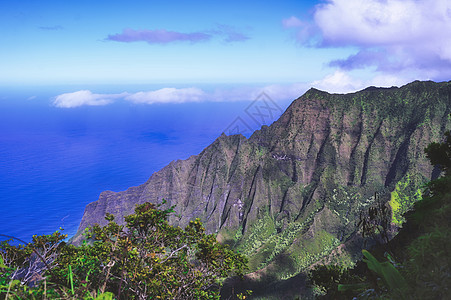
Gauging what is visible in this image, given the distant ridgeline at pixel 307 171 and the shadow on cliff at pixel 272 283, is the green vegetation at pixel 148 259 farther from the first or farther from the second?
the distant ridgeline at pixel 307 171

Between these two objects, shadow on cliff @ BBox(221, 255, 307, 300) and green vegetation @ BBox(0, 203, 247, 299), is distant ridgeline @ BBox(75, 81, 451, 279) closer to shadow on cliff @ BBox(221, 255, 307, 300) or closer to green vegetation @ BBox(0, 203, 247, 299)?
shadow on cliff @ BBox(221, 255, 307, 300)

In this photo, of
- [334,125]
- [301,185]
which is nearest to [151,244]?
[301,185]

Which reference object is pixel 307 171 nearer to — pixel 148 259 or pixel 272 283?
pixel 272 283

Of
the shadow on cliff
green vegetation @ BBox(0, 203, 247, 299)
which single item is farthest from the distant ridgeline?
green vegetation @ BBox(0, 203, 247, 299)

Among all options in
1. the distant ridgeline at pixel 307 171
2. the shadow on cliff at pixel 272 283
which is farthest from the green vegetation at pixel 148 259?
the distant ridgeline at pixel 307 171

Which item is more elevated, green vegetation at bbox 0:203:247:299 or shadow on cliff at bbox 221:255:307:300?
green vegetation at bbox 0:203:247:299

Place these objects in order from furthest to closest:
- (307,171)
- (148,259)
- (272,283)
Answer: (307,171), (272,283), (148,259)

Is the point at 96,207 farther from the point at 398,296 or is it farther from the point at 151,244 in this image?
the point at 398,296

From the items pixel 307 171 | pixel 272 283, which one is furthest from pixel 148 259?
pixel 307 171
